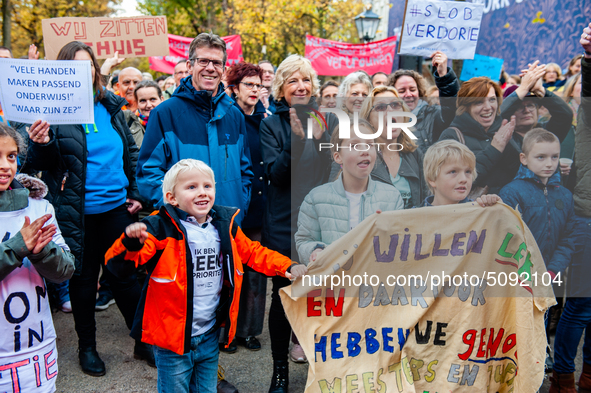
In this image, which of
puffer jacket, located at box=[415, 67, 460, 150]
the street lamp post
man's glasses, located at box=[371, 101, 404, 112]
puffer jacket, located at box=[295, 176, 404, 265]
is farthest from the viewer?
the street lamp post

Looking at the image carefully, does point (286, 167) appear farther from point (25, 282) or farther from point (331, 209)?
point (25, 282)

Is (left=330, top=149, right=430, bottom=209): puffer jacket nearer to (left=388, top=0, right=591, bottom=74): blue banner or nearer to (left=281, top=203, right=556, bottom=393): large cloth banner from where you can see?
(left=281, top=203, right=556, bottom=393): large cloth banner

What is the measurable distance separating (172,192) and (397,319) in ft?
4.58

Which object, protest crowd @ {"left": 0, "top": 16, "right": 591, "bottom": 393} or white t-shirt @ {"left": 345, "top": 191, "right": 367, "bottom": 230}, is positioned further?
white t-shirt @ {"left": 345, "top": 191, "right": 367, "bottom": 230}

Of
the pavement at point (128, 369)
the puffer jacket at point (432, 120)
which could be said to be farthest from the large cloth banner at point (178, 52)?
the puffer jacket at point (432, 120)

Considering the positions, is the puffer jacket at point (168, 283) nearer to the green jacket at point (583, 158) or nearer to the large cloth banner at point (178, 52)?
the green jacket at point (583, 158)

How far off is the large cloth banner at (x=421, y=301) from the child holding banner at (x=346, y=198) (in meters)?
0.08

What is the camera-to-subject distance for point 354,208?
2662mm

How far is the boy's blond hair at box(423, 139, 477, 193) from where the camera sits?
268 centimetres

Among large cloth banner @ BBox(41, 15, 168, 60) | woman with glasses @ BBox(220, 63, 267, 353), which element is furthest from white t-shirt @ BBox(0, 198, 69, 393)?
large cloth banner @ BBox(41, 15, 168, 60)

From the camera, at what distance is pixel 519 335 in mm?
2494

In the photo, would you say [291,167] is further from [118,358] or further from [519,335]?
[118,358]

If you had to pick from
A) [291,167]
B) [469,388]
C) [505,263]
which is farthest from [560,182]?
[291,167]

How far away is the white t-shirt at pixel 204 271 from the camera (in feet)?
8.18
